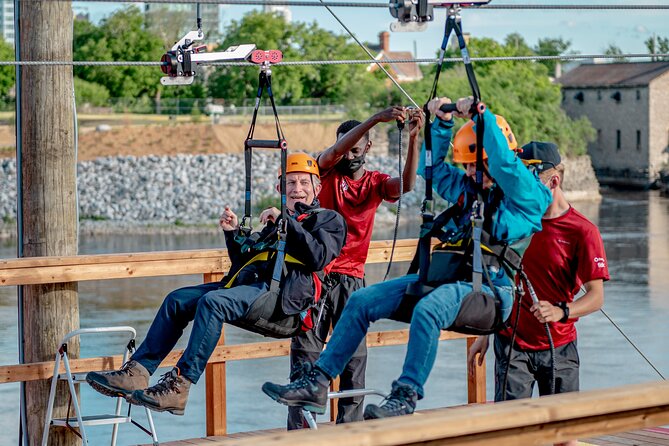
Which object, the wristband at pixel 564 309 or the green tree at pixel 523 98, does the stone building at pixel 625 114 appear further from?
the wristband at pixel 564 309

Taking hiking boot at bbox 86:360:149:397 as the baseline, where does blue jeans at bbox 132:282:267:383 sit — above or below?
above

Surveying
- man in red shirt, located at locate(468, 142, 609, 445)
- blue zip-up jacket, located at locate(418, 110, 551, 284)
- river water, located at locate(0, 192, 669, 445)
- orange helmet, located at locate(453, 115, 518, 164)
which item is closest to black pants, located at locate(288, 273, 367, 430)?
man in red shirt, located at locate(468, 142, 609, 445)

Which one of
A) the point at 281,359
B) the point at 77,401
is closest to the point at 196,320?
the point at 77,401

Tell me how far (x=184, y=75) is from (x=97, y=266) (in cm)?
130

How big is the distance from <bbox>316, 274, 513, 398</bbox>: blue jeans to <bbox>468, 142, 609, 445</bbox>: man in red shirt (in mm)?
608

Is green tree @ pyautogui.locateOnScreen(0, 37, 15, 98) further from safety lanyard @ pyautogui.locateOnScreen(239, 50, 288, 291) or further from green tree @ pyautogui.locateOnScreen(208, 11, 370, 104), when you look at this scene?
safety lanyard @ pyautogui.locateOnScreen(239, 50, 288, 291)

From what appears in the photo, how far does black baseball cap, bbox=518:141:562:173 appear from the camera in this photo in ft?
17.1

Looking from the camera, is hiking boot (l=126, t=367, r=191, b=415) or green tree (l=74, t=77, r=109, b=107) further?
green tree (l=74, t=77, r=109, b=107)

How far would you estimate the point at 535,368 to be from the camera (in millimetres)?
5527

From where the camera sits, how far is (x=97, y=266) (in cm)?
666

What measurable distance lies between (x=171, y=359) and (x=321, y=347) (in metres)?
1.36

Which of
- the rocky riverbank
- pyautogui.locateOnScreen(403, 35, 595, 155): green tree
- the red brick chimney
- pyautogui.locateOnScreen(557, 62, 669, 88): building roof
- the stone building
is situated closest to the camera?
the rocky riverbank

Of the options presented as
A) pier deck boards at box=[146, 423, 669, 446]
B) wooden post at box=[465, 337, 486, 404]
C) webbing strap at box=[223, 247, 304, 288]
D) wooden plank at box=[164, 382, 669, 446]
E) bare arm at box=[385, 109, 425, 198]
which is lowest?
pier deck boards at box=[146, 423, 669, 446]

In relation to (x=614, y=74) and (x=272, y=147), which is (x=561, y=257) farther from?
(x=614, y=74)
